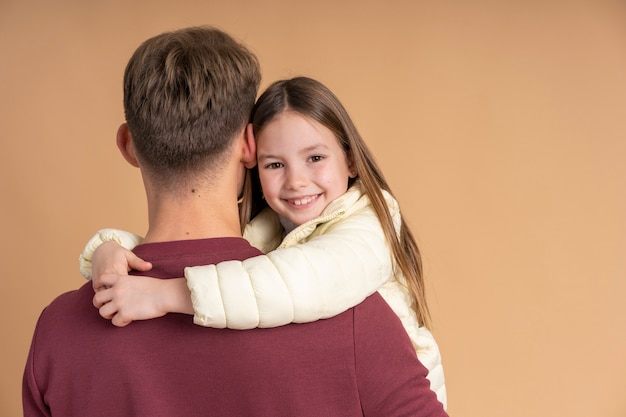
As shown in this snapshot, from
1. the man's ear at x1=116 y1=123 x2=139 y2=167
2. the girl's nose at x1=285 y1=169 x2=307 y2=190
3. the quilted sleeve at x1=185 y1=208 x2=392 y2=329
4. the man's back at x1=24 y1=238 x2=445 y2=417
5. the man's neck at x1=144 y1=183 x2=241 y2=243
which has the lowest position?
the man's back at x1=24 y1=238 x2=445 y2=417

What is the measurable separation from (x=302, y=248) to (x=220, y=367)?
0.31 meters

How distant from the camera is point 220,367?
1.44 metres

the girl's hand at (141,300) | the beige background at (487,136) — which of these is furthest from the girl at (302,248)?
the beige background at (487,136)

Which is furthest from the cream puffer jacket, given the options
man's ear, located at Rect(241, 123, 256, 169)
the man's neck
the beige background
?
the beige background

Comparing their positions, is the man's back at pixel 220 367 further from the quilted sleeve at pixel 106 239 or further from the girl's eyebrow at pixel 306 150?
the girl's eyebrow at pixel 306 150

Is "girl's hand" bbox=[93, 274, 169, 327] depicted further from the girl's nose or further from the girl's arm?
the girl's nose

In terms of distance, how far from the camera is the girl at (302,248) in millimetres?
1453

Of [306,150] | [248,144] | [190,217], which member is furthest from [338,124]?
[190,217]

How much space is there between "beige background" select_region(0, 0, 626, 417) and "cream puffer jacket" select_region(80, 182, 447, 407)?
6.36 feet

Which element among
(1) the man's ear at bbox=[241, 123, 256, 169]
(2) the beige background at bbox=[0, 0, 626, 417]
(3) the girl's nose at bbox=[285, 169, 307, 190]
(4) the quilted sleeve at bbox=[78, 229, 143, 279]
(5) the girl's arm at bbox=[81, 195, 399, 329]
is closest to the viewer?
(5) the girl's arm at bbox=[81, 195, 399, 329]

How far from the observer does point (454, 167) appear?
152 inches

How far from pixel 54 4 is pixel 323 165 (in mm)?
2185

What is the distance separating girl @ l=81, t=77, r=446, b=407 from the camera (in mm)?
1453

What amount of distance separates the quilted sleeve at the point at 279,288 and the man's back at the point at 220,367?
0.04 metres
